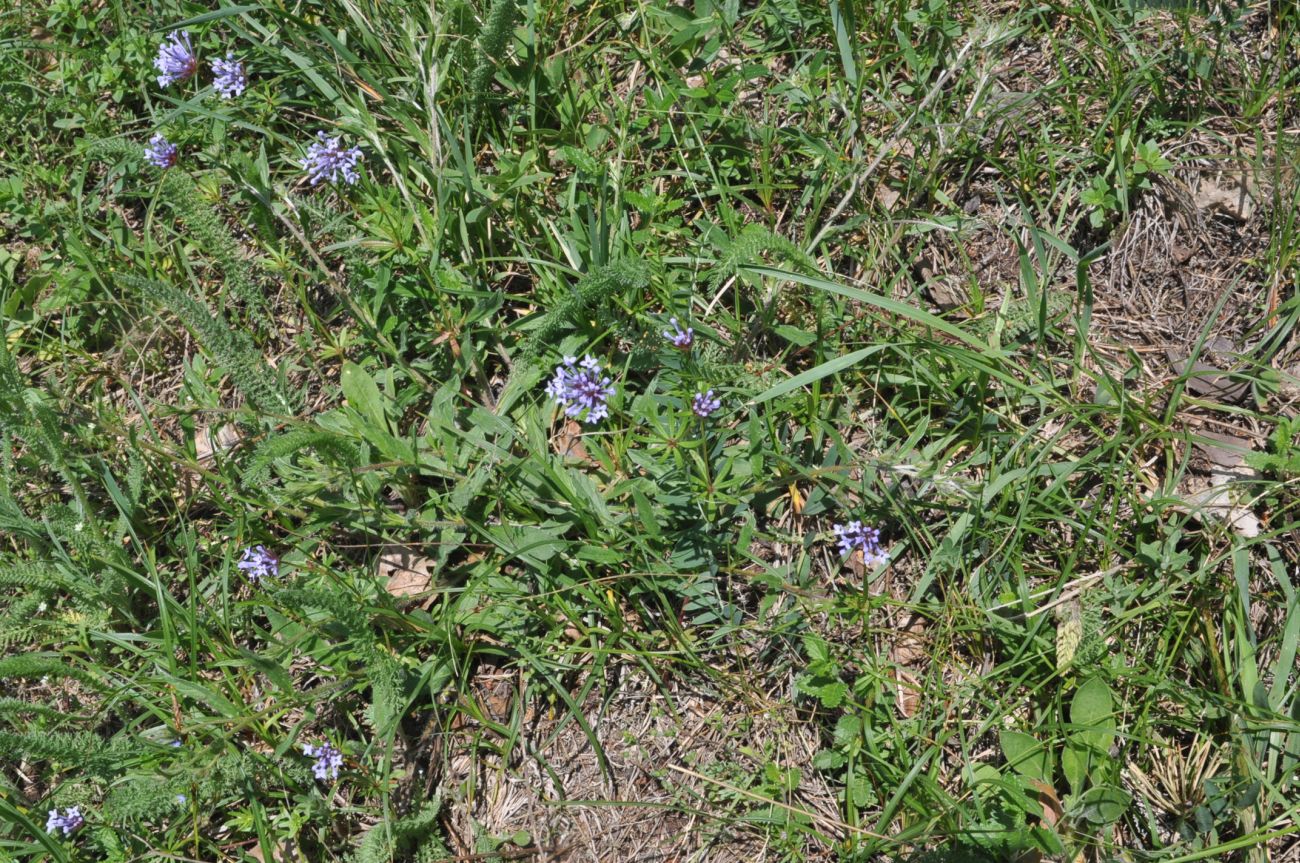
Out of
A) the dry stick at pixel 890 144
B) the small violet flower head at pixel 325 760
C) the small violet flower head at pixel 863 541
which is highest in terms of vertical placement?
the dry stick at pixel 890 144

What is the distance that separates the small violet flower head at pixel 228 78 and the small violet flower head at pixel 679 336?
172cm

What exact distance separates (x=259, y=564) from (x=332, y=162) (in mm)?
1232

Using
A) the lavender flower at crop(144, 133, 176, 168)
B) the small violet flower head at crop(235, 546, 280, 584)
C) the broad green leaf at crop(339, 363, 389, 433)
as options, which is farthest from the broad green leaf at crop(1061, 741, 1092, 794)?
the lavender flower at crop(144, 133, 176, 168)

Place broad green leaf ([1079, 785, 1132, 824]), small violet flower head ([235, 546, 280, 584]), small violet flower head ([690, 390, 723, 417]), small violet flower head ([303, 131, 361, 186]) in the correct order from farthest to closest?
small violet flower head ([303, 131, 361, 186]), small violet flower head ([235, 546, 280, 584]), small violet flower head ([690, 390, 723, 417]), broad green leaf ([1079, 785, 1132, 824])

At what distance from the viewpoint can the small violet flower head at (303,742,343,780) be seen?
2586mm

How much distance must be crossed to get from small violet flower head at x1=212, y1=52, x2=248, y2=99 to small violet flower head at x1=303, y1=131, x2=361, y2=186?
457 mm

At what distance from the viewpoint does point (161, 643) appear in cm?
287

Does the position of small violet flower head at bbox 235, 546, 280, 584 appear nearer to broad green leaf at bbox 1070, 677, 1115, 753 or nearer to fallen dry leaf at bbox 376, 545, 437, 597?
fallen dry leaf at bbox 376, 545, 437, 597

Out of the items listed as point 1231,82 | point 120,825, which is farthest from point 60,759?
point 1231,82

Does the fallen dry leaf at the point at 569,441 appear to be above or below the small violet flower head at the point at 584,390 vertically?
below

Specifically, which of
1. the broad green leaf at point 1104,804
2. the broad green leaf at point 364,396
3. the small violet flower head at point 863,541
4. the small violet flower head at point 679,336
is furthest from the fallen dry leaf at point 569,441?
the broad green leaf at point 1104,804

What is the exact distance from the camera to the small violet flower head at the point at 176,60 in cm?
336

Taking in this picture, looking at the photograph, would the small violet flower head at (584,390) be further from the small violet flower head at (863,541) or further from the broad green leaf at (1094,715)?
the broad green leaf at (1094,715)

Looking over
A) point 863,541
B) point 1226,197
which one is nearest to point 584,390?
point 863,541
